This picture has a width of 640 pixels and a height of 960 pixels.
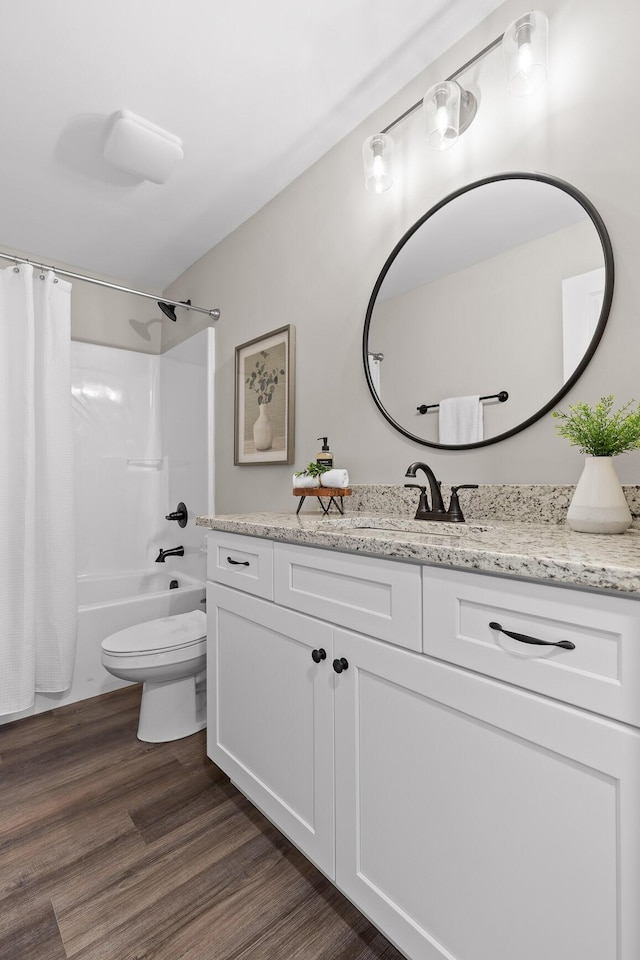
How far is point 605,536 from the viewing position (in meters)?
0.97

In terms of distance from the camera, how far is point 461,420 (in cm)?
141

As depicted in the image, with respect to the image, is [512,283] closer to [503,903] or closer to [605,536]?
[605,536]

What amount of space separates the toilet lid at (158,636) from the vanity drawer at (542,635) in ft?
4.29

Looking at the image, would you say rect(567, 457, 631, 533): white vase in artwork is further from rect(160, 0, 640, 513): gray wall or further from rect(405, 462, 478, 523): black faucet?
rect(405, 462, 478, 523): black faucet

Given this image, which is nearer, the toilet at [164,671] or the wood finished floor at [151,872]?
the wood finished floor at [151,872]

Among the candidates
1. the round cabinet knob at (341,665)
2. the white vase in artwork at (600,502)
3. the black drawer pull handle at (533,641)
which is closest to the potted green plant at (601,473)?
the white vase in artwork at (600,502)

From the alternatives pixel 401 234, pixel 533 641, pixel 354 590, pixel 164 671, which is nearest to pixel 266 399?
pixel 401 234

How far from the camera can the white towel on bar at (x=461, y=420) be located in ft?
4.47

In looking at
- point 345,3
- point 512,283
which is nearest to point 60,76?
point 345,3

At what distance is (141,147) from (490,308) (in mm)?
1474

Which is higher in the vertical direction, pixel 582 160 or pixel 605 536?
pixel 582 160

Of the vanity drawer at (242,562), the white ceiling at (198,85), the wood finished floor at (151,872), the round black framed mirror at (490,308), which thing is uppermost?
the white ceiling at (198,85)

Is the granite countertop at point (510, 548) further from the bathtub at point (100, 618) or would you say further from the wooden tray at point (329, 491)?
the bathtub at point (100, 618)

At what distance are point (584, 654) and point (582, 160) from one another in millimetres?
1187
